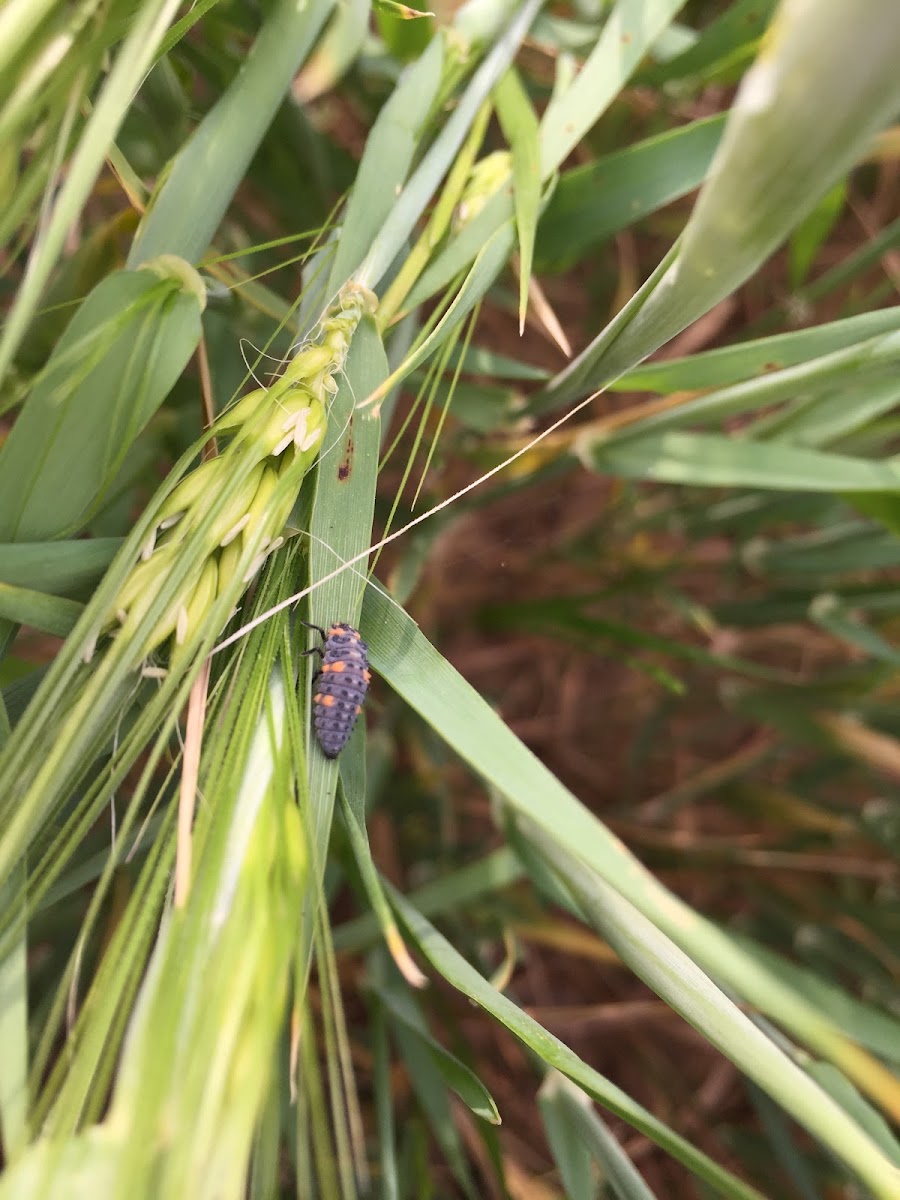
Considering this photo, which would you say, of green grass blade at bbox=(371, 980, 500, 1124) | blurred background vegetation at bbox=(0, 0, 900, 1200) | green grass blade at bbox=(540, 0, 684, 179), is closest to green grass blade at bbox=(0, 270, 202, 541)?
blurred background vegetation at bbox=(0, 0, 900, 1200)

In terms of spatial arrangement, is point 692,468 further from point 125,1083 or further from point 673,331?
point 125,1083

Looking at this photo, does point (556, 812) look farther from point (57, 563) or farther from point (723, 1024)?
point (57, 563)

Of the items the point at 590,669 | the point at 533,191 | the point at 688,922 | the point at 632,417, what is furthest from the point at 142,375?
the point at 590,669

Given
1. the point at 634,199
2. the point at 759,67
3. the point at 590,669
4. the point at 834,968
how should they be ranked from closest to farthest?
the point at 759,67 < the point at 634,199 < the point at 834,968 < the point at 590,669

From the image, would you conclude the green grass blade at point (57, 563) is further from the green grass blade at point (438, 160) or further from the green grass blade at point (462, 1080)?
the green grass blade at point (462, 1080)

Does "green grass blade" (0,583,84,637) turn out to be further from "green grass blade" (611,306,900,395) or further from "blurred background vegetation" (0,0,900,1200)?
"green grass blade" (611,306,900,395)

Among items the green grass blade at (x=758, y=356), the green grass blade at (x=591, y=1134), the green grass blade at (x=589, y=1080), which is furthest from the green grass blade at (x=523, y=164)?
the green grass blade at (x=591, y=1134)
